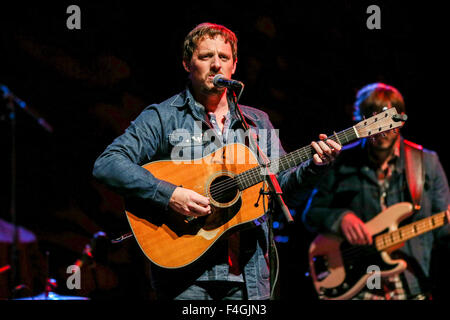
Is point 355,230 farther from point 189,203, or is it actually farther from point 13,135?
point 13,135

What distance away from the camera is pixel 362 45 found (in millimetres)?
5094

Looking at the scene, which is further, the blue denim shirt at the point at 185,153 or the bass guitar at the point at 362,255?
the bass guitar at the point at 362,255

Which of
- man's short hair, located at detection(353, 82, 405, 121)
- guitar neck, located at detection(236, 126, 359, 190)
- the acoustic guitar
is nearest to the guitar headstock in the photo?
the acoustic guitar

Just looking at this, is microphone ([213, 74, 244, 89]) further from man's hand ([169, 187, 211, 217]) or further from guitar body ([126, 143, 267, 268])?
man's hand ([169, 187, 211, 217])

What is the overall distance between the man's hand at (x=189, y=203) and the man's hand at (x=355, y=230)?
2.09 m

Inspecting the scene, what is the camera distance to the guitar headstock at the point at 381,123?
8.79 feet

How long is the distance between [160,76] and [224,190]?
2.61 meters

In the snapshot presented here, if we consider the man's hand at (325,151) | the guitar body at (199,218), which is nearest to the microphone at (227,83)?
the guitar body at (199,218)

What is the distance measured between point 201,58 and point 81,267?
260cm

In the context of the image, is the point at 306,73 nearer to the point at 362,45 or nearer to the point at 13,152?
the point at 362,45

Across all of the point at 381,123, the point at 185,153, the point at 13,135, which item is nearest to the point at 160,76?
the point at 13,135

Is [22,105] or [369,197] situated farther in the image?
[22,105]

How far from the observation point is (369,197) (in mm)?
4527

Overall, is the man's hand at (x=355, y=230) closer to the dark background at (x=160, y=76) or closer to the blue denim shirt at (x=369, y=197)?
the blue denim shirt at (x=369, y=197)
